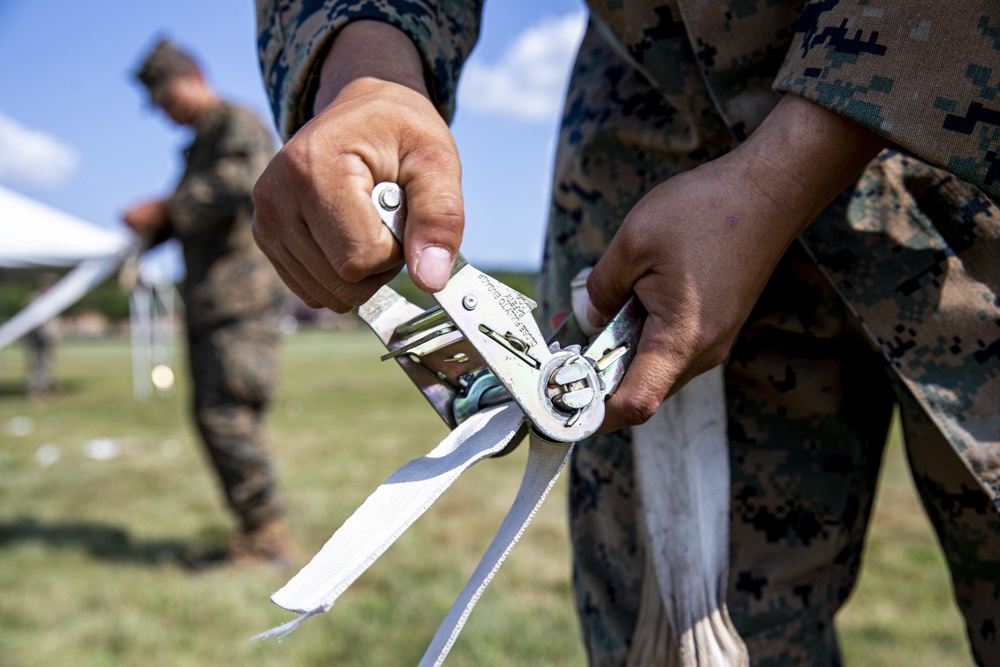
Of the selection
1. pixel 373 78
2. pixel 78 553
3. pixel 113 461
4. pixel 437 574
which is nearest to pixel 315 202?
pixel 373 78

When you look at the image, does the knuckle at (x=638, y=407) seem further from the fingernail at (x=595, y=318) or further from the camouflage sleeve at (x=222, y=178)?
the camouflage sleeve at (x=222, y=178)

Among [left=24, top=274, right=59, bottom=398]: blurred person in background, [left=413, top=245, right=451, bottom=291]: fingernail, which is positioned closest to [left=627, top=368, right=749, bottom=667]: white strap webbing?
[left=413, top=245, right=451, bottom=291]: fingernail

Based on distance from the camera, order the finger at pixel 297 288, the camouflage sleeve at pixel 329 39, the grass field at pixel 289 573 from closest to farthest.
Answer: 1. the finger at pixel 297 288
2. the camouflage sleeve at pixel 329 39
3. the grass field at pixel 289 573

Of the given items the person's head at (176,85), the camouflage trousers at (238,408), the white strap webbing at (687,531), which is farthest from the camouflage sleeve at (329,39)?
the person's head at (176,85)

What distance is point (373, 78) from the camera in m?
0.80

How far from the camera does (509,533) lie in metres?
0.80

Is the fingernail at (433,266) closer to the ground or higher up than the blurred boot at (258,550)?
higher up

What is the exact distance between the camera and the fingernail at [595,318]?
866 millimetres

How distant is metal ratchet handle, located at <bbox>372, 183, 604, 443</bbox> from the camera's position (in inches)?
28.4

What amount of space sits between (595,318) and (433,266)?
26cm

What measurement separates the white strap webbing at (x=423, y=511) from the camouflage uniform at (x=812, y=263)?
374 millimetres

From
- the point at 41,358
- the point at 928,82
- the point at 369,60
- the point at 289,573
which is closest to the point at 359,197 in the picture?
the point at 369,60

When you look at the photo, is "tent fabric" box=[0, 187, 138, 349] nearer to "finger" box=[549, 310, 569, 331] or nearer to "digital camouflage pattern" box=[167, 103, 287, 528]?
"digital camouflage pattern" box=[167, 103, 287, 528]

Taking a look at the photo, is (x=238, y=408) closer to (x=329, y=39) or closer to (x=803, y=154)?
(x=329, y=39)
